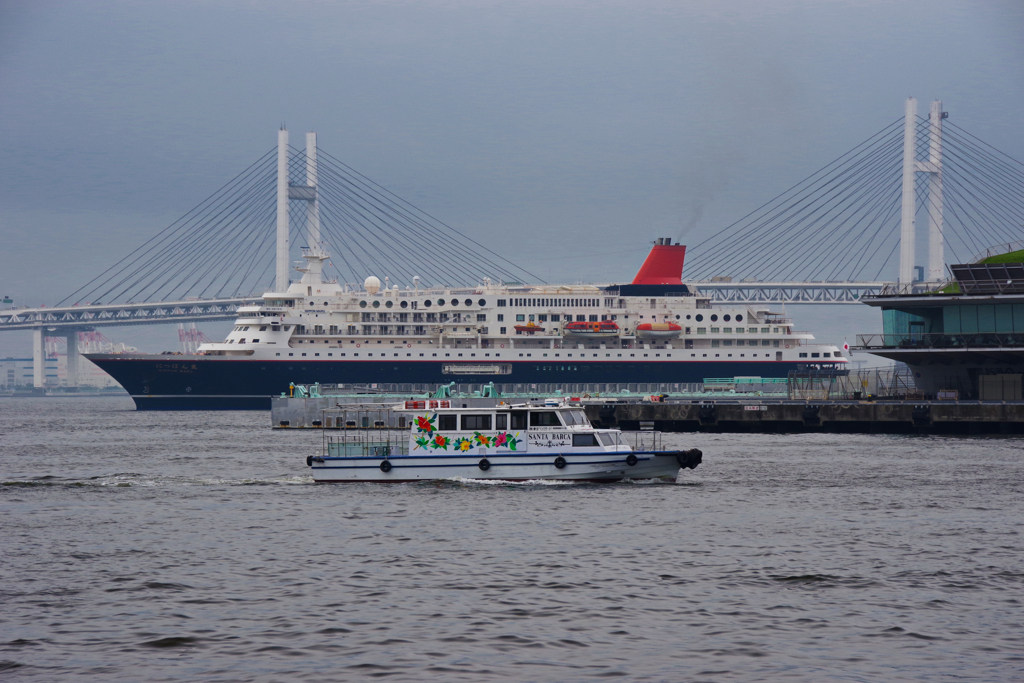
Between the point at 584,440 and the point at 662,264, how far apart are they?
67.6m

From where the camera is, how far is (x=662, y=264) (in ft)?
320

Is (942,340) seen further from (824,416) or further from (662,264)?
(662,264)

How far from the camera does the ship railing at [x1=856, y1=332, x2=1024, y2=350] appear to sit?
177 feet

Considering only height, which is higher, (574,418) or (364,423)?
(574,418)

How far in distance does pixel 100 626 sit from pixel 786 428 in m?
43.9

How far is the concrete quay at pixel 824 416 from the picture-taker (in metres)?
50.4

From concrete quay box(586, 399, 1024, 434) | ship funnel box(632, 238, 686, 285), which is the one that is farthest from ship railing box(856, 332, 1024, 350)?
ship funnel box(632, 238, 686, 285)

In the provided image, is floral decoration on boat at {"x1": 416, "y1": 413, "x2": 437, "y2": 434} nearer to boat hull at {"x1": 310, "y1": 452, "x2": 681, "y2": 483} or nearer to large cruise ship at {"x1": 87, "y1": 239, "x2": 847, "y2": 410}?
boat hull at {"x1": 310, "y1": 452, "x2": 681, "y2": 483}

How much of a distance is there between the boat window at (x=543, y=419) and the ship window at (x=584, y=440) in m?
0.62

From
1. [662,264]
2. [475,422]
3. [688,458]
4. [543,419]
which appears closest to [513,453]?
[543,419]

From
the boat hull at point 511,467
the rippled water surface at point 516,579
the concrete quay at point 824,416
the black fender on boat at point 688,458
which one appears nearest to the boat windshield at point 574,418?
the boat hull at point 511,467

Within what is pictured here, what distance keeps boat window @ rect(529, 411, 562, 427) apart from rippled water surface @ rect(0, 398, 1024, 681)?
5.81ft

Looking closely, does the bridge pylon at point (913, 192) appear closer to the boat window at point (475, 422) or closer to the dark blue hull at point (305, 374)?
the dark blue hull at point (305, 374)

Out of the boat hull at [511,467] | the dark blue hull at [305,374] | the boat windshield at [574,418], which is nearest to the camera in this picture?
the boat hull at [511,467]
